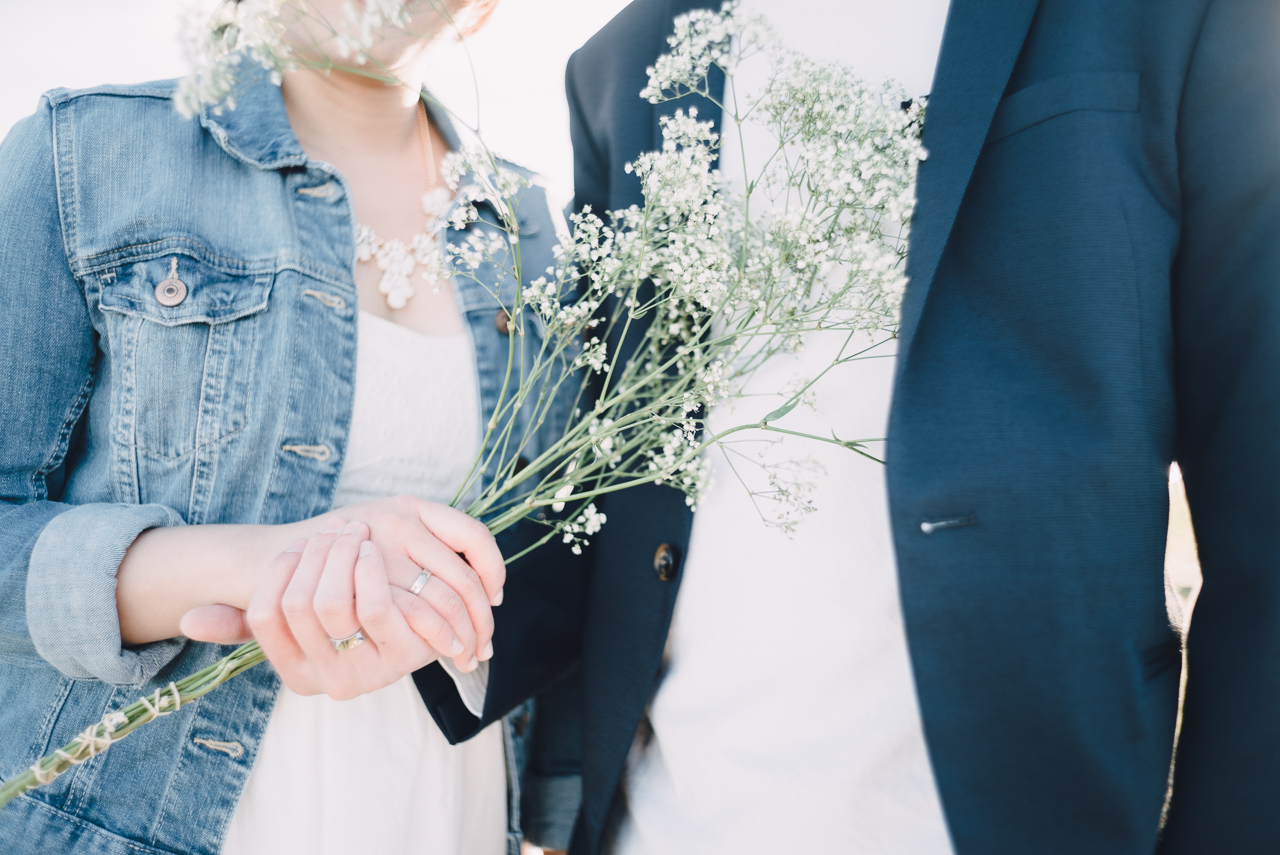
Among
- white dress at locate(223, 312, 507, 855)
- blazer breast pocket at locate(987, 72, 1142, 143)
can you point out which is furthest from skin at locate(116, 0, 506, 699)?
blazer breast pocket at locate(987, 72, 1142, 143)

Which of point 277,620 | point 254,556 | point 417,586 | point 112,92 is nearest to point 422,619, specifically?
point 417,586

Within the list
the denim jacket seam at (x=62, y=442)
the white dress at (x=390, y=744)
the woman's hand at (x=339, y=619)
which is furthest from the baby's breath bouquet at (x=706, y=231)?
the denim jacket seam at (x=62, y=442)

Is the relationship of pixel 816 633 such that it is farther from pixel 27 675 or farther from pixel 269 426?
pixel 27 675

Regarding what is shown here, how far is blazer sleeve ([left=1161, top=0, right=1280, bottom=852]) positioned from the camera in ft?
2.61

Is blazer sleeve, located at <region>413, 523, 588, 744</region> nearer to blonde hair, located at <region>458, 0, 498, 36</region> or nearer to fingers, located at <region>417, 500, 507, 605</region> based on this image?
fingers, located at <region>417, 500, 507, 605</region>

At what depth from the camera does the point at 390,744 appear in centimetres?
119

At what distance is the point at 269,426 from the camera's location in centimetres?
113

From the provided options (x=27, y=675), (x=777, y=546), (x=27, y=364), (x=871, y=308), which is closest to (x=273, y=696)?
(x=27, y=675)

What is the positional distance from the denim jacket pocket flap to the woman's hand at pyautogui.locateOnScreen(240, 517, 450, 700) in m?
0.48

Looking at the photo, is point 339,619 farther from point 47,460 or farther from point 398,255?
point 398,255

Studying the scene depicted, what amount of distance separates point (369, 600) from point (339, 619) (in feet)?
0.13

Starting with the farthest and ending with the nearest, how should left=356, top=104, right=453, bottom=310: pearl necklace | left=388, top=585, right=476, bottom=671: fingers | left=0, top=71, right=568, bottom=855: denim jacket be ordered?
left=356, top=104, right=453, bottom=310: pearl necklace, left=0, top=71, right=568, bottom=855: denim jacket, left=388, top=585, right=476, bottom=671: fingers

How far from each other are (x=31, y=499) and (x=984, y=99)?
1.51 m

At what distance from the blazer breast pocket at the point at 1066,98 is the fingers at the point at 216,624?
124 centimetres
